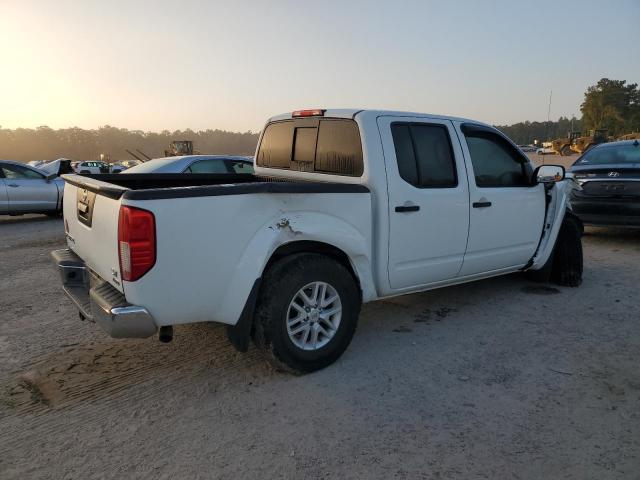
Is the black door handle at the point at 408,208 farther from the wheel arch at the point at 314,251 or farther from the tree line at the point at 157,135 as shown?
the tree line at the point at 157,135

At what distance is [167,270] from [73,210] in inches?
56.6

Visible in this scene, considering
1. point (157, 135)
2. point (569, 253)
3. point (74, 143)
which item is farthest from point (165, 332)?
point (157, 135)

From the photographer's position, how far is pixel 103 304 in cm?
285

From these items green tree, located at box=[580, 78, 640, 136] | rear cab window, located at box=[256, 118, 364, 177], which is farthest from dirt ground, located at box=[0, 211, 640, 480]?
green tree, located at box=[580, 78, 640, 136]

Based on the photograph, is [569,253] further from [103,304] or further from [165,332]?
[103,304]

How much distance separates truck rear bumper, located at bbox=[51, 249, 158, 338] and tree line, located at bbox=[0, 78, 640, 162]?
67823 mm

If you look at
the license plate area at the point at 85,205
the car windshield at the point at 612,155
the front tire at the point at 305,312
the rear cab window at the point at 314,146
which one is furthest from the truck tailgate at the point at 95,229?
the car windshield at the point at 612,155

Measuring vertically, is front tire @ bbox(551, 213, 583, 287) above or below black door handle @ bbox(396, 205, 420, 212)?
below

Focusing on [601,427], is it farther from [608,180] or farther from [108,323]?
[608,180]

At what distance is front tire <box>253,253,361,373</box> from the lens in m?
3.17

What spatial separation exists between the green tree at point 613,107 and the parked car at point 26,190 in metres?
88.3

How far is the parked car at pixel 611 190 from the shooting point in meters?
7.16

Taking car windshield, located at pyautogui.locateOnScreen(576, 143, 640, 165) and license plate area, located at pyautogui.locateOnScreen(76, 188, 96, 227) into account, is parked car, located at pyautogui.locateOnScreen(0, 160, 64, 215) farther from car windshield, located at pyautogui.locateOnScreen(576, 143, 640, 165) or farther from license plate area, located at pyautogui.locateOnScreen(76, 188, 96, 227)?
car windshield, located at pyautogui.locateOnScreen(576, 143, 640, 165)

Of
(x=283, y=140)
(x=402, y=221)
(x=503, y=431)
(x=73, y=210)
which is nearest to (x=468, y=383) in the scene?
(x=503, y=431)
